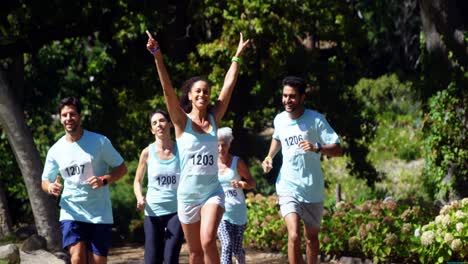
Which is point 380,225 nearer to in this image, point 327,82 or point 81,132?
point 327,82

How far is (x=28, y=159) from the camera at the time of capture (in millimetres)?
12555

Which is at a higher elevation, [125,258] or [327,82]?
[327,82]

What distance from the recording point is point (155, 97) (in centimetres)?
1532

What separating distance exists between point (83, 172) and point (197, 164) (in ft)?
3.17

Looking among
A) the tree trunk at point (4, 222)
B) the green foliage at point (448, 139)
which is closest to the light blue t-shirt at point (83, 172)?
the tree trunk at point (4, 222)

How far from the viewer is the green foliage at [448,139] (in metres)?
14.0

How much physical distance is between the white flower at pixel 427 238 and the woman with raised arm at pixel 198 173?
3580 millimetres

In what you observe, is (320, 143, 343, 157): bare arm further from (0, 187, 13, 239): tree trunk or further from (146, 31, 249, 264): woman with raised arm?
(0, 187, 13, 239): tree trunk

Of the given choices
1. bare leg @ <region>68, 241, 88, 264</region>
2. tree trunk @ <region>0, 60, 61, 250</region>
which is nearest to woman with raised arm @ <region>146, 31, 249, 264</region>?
bare leg @ <region>68, 241, 88, 264</region>

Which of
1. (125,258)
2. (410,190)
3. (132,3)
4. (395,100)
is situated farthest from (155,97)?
(395,100)

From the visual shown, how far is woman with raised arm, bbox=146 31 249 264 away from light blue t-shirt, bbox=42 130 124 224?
68cm

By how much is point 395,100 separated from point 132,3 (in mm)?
17530

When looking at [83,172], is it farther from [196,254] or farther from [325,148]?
[325,148]

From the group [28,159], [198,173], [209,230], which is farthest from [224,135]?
[28,159]
